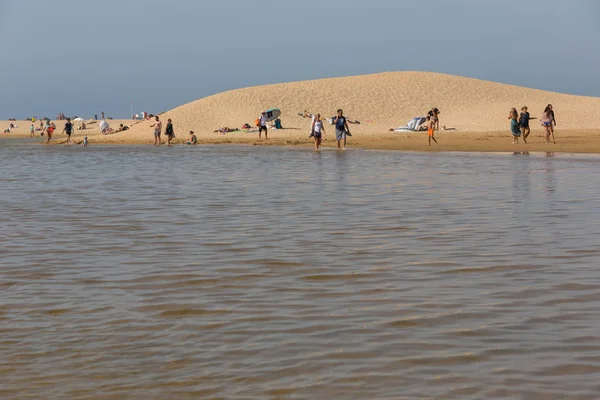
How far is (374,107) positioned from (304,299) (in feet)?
222

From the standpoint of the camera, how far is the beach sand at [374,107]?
58062 millimetres

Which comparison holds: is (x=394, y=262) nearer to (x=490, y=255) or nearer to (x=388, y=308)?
(x=490, y=255)

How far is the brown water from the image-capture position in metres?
4.85

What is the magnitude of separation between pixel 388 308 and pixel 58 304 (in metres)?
2.47

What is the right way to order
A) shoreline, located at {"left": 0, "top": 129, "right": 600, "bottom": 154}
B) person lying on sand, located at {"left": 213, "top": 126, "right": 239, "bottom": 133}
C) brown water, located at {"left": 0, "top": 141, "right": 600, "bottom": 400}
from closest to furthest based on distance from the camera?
brown water, located at {"left": 0, "top": 141, "right": 600, "bottom": 400}
shoreline, located at {"left": 0, "top": 129, "right": 600, "bottom": 154}
person lying on sand, located at {"left": 213, "top": 126, "right": 239, "bottom": 133}

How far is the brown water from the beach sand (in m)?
35.4

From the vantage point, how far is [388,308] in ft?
21.3

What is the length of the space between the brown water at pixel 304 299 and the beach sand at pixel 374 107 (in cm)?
3543

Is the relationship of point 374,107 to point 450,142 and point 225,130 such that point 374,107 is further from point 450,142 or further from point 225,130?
point 450,142

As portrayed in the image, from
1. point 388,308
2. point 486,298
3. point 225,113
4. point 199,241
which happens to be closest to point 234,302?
point 388,308

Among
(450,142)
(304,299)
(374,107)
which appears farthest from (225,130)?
(304,299)

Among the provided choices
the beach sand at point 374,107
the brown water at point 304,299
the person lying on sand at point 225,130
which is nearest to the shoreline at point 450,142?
the beach sand at point 374,107

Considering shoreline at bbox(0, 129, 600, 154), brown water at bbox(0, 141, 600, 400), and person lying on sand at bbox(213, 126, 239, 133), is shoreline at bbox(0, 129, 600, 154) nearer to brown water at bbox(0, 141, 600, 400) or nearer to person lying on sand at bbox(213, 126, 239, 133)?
person lying on sand at bbox(213, 126, 239, 133)

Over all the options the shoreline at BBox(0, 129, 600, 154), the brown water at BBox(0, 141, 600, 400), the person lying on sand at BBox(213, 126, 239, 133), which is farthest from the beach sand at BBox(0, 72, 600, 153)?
the brown water at BBox(0, 141, 600, 400)
